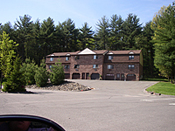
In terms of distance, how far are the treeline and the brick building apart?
544 inches

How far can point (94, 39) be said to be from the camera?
7656cm

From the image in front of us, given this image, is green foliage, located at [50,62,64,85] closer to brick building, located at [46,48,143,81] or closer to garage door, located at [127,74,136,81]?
brick building, located at [46,48,143,81]

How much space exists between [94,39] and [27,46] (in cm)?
3002

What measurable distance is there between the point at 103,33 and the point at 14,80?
5759cm

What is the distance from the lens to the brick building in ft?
168

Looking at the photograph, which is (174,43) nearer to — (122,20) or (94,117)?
(94,117)

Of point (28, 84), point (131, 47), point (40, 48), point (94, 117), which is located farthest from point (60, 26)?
point (94, 117)

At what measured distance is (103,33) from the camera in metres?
72.9

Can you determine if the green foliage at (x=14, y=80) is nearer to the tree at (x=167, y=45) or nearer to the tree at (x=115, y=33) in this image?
the tree at (x=167, y=45)

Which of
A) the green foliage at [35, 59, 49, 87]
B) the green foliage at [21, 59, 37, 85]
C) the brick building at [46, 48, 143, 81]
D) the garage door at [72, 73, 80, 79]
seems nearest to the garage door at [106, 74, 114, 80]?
the brick building at [46, 48, 143, 81]

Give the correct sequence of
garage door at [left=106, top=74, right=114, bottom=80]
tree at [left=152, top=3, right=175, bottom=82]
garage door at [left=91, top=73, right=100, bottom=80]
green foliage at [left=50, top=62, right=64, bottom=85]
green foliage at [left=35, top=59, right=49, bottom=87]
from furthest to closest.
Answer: garage door at [left=91, top=73, right=100, bottom=80] → garage door at [left=106, top=74, right=114, bottom=80] → tree at [left=152, top=3, right=175, bottom=82] → green foliage at [left=50, top=62, right=64, bottom=85] → green foliage at [left=35, top=59, right=49, bottom=87]

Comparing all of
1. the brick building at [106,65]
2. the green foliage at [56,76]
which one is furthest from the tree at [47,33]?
the green foliage at [56,76]

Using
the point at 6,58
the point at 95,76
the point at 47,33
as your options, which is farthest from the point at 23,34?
the point at 6,58

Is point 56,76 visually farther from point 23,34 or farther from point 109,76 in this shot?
point 23,34
